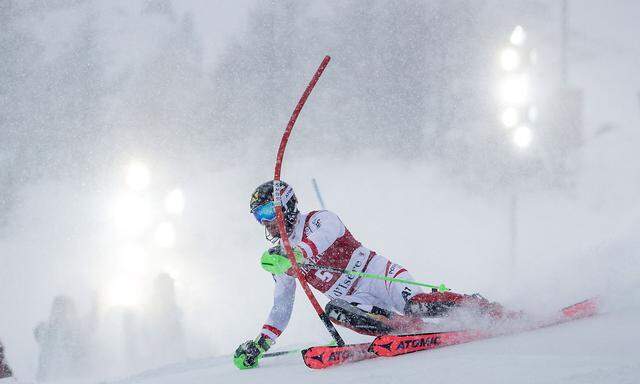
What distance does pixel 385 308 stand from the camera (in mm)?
6430

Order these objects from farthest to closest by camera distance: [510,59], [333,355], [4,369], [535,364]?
[510,59]
[4,369]
[333,355]
[535,364]

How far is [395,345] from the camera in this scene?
493cm

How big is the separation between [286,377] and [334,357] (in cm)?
51

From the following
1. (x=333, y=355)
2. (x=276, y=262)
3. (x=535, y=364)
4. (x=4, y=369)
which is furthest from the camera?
(x=4, y=369)

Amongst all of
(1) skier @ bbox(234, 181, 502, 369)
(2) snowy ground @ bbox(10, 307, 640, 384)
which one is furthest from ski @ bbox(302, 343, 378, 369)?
(1) skier @ bbox(234, 181, 502, 369)

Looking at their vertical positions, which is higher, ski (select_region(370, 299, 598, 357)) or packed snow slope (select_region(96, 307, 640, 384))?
ski (select_region(370, 299, 598, 357))

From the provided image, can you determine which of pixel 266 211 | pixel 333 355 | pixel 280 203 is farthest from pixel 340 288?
pixel 333 355

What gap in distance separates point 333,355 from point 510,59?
18.6 metres

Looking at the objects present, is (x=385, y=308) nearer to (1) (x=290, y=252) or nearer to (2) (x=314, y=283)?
(2) (x=314, y=283)

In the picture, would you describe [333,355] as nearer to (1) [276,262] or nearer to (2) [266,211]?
(1) [276,262]

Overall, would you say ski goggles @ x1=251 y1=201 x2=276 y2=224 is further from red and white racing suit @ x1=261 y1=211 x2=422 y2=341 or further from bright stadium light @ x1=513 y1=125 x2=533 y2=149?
bright stadium light @ x1=513 y1=125 x2=533 y2=149

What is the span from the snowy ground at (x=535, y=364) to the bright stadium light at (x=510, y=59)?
1749cm

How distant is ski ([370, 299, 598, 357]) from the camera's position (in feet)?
16.1

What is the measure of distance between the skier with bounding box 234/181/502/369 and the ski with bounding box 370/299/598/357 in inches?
14.7
